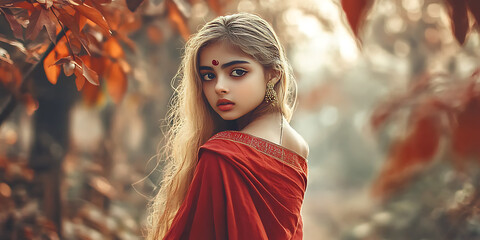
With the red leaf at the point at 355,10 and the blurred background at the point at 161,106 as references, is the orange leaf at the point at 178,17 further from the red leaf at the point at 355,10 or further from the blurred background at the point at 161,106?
the red leaf at the point at 355,10

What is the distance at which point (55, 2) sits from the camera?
3.73ft

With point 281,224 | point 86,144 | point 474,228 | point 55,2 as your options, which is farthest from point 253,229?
point 86,144

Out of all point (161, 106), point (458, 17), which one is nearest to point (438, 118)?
point (458, 17)

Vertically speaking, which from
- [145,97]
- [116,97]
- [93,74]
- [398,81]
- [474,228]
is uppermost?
[398,81]

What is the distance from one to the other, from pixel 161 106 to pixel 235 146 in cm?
417

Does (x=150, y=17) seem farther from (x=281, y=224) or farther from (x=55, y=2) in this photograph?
(x=281, y=224)

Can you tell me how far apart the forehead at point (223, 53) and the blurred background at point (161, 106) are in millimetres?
322

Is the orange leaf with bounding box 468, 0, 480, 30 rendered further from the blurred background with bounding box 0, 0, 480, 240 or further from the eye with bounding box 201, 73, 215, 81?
the eye with bounding box 201, 73, 215, 81

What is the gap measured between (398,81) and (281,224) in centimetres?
907

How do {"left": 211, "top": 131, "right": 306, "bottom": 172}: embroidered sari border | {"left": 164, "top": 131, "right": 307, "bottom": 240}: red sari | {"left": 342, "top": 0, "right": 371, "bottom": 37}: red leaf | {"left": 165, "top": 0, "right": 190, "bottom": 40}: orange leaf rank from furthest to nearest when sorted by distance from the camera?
{"left": 165, "top": 0, "right": 190, "bottom": 40}: orange leaf
{"left": 211, "top": 131, "right": 306, "bottom": 172}: embroidered sari border
{"left": 164, "top": 131, "right": 307, "bottom": 240}: red sari
{"left": 342, "top": 0, "right": 371, "bottom": 37}: red leaf

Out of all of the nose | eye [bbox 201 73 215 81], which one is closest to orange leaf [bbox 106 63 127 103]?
eye [bbox 201 73 215 81]

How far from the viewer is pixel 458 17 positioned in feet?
2.37

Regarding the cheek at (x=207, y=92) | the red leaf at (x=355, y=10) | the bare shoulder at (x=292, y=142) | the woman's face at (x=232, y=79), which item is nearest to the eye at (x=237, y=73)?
the woman's face at (x=232, y=79)

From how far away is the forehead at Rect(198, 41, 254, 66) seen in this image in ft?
4.59
